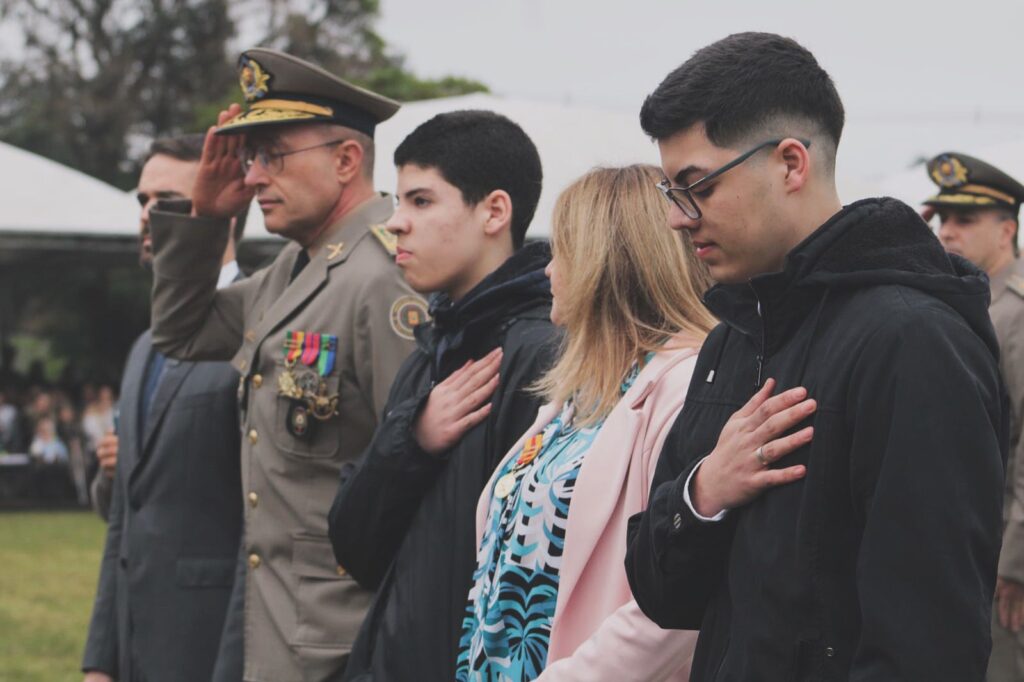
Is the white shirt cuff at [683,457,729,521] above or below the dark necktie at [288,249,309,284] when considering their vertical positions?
above

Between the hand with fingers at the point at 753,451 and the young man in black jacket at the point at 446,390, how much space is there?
3.39 ft

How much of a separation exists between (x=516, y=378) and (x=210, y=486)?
1.62m

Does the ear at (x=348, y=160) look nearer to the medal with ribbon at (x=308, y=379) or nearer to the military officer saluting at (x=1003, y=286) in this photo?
the medal with ribbon at (x=308, y=379)

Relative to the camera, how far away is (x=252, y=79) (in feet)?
14.0

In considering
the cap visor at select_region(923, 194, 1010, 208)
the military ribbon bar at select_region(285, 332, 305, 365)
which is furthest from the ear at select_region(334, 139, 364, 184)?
the cap visor at select_region(923, 194, 1010, 208)

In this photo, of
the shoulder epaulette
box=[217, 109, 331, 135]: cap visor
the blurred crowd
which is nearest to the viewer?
the shoulder epaulette

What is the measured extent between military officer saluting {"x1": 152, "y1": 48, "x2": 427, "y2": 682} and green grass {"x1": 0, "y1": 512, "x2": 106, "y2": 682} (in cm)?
452

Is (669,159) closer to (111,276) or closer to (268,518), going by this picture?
(268,518)

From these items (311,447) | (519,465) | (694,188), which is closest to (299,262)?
(311,447)

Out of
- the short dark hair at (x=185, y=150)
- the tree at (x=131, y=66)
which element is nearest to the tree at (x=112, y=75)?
the tree at (x=131, y=66)

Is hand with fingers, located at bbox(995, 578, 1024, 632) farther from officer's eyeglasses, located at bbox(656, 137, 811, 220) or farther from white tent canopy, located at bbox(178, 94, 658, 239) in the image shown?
white tent canopy, located at bbox(178, 94, 658, 239)

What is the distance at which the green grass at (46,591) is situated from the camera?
8.51 metres

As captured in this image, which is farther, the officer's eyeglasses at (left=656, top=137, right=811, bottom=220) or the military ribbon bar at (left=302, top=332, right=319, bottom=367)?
the military ribbon bar at (left=302, top=332, right=319, bottom=367)

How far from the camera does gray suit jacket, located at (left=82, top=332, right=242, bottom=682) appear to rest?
4402 mm
